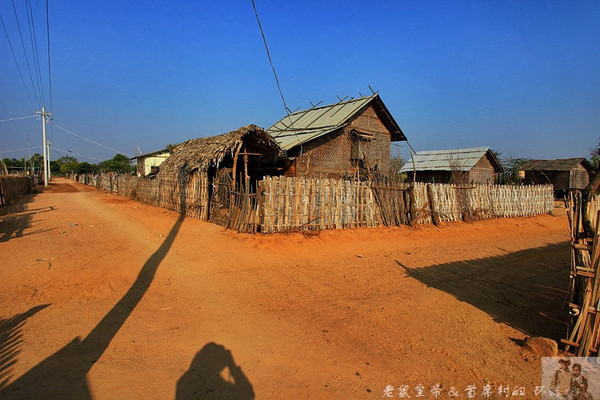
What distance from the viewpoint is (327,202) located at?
10.7 meters

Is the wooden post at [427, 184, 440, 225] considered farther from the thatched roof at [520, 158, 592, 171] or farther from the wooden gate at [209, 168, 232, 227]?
the thatched roof at [520, 158, 592, 171]

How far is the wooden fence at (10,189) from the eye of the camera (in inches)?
675

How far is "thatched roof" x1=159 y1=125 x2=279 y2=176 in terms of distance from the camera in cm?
1099

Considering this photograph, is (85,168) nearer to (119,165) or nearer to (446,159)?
(119,165)

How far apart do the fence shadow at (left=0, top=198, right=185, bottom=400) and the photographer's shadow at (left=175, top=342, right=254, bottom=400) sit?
32.9 inches

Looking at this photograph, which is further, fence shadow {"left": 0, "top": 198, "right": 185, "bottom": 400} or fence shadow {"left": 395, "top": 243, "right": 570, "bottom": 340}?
fence shadow {"left": 395, "top": 243, "right": 570, "bottom": 340}

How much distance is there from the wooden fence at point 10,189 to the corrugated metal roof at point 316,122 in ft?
47.1

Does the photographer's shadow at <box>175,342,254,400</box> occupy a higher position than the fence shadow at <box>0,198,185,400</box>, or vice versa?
the fence shadow at <box>0,198,185,400</box>

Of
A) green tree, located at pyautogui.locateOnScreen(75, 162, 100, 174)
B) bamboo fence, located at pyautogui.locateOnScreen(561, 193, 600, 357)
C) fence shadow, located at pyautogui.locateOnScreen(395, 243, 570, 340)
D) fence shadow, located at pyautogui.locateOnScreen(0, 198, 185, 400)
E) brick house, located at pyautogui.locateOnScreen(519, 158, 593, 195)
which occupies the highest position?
green tree, located at pyautogui.locateOnScreen(75, 162, 100, 174)

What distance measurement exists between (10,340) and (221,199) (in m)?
7.90

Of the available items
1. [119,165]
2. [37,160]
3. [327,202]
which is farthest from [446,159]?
[37,160]

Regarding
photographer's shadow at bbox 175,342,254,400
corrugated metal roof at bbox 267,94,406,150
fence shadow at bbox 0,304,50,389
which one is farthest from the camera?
corrugated metal roof at bbox 267,94,406,150

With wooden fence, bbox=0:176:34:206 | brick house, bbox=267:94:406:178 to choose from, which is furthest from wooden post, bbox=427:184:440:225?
wooden fence, bbox=0:176:34:206

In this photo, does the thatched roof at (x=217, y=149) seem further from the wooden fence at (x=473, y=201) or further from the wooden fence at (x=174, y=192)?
the wooden fence at (x=473, y=201)
